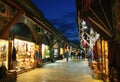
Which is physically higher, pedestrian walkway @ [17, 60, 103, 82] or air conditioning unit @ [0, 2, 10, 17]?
air conditioning unit @ [0, 2, 10, 17]

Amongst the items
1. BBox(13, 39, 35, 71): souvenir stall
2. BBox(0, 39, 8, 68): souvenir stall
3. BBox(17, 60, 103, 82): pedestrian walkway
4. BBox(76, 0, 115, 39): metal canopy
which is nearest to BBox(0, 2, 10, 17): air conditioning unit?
BBox(0, 39, 8, 68): souvenir stall

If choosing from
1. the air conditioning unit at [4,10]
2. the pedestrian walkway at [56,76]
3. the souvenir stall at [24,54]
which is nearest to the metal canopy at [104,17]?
the pedestrian walkway at [56,76]

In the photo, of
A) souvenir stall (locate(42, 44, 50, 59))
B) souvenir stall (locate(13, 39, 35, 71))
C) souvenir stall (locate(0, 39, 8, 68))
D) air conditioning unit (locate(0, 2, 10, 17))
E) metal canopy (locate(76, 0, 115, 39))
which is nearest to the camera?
metal canopy (locate(76, 0, 115, 39))

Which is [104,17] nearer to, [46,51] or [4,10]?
[4,10]

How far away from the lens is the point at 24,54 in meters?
19.7

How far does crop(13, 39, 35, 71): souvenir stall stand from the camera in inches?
705

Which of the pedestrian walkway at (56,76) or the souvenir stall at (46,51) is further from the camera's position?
the souvenir stall at (46,51)

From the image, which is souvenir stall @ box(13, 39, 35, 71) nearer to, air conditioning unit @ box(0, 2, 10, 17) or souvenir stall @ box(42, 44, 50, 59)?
air conditioning unit @ box(0, 2, 10, 17)

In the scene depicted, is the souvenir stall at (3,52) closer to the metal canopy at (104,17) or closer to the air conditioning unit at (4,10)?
the air conditioning unit at (4,10)

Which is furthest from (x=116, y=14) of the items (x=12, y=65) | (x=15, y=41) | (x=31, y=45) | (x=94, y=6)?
(x=31, y=45)

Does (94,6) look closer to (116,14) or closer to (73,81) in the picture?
(116,14)

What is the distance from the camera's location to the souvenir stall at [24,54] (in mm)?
17906

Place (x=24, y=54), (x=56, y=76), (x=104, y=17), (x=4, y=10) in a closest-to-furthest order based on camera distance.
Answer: (x=104, y=17)
(x=4, y=10)
(x=56, y=76)
(x=24, y=54)

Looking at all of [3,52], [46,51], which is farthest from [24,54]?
[46,51]
